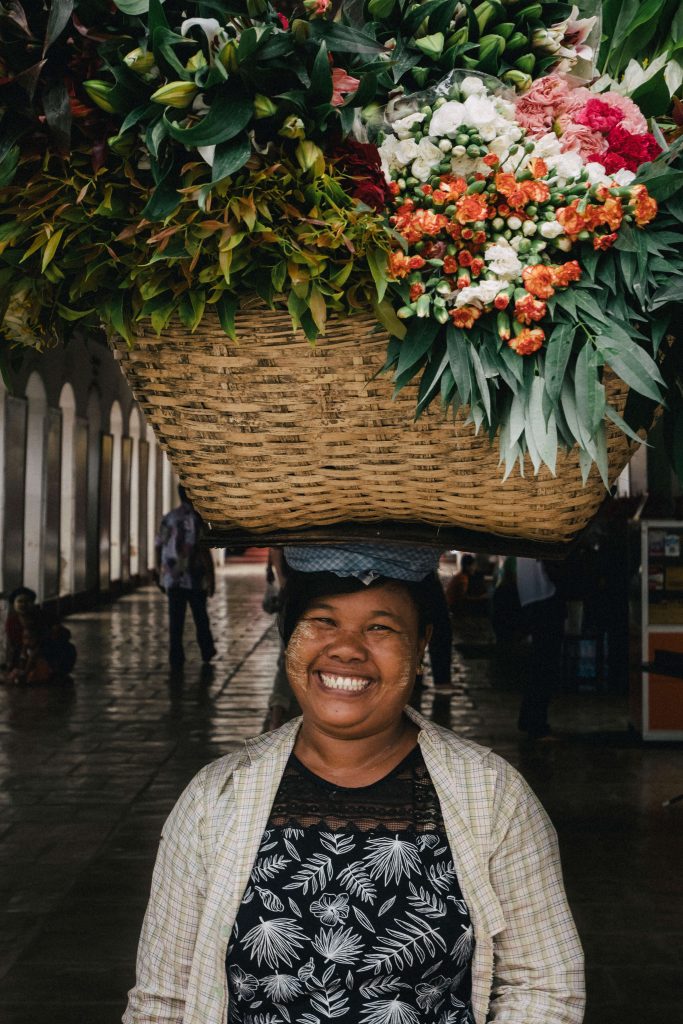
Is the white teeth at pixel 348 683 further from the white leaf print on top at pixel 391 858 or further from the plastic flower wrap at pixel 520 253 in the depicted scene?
the plastic flower wrap at pixel 520 253

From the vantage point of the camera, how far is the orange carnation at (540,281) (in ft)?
4.76

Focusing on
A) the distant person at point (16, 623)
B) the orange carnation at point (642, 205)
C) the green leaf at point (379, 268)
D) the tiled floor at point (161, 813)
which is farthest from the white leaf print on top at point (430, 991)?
the distant person at point (16, 623)

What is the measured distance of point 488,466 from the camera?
1673 millimetres

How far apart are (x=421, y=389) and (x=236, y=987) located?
1.09 meters

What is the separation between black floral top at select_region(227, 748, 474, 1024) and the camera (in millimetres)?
1914

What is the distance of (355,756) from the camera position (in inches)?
83.5

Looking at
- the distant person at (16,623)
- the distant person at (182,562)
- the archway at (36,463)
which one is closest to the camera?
the distant person at (16,623)

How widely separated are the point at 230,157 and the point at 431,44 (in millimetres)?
328

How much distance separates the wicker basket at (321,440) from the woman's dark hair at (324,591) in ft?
1.00

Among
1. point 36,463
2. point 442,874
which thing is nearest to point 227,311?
point 442,874

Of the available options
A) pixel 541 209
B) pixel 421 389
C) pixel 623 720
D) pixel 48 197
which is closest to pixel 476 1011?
pixel 421 389

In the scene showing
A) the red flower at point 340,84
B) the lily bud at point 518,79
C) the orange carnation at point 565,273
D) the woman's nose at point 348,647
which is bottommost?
the woman's nose at point 348,647

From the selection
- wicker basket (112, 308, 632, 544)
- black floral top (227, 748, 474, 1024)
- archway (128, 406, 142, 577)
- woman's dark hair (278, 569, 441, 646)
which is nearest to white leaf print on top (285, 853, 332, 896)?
black floral top (227, 748, 474, 1024)

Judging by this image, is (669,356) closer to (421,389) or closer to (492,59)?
(421,389)
